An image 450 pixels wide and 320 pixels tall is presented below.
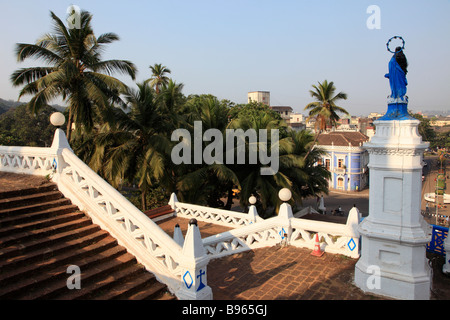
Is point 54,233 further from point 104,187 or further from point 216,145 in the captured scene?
point 216,145

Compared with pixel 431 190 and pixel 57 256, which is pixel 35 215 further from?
Result: pixel 431 190

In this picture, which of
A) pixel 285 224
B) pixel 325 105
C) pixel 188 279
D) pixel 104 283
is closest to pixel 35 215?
pixel 104 283

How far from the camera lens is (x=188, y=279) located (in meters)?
5.82

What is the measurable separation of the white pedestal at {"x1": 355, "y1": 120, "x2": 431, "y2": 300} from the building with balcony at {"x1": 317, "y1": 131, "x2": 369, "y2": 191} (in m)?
41.3

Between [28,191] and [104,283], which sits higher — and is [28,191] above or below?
above

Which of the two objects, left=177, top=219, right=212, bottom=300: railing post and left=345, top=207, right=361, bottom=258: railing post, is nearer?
left=177, top=219, right=212, bottom=300: railing post

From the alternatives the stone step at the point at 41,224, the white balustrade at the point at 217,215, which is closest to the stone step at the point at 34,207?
the stone step at the point at 41,224

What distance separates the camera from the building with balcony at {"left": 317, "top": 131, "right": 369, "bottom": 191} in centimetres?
4681

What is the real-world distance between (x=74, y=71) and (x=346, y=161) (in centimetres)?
4285

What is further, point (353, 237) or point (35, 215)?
point (353, 237)

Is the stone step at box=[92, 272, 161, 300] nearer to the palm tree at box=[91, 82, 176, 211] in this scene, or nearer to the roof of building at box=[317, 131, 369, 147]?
the palm tree at box=[91, 82, 176, 211]

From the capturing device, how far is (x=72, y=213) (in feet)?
24.2

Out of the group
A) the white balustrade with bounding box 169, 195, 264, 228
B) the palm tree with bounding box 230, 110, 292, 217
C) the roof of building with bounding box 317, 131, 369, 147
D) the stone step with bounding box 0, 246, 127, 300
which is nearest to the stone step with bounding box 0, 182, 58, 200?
the stone step with bounding box 0, 246, 127, 300
